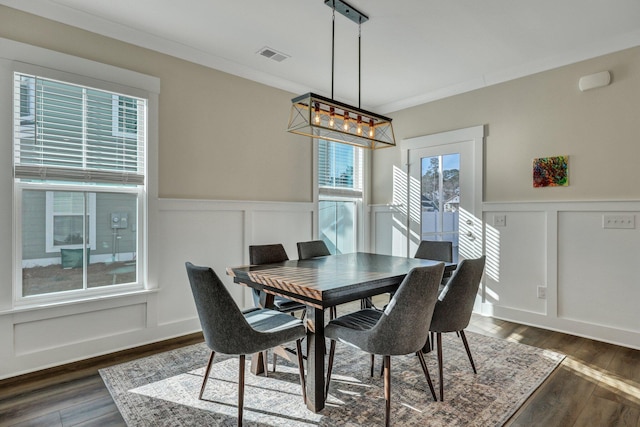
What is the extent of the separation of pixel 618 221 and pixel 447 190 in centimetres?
168

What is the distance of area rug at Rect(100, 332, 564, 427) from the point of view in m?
1.98

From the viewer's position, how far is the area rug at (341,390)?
6.50 ft

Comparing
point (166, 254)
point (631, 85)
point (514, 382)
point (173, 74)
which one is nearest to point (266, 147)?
point (173, 74)

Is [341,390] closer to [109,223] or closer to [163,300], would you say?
[163,300]

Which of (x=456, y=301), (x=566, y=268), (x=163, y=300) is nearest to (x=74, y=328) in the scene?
(x=163, y=300)

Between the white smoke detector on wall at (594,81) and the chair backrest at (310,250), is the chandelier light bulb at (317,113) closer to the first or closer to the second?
the chair backrest at (310,250)

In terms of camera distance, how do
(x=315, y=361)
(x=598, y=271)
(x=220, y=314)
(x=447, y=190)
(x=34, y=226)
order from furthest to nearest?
(x=447, y=190) < (x=598, y=271) < (x=34, y=226) < (x=315, y=361) < (x=220, y=314)

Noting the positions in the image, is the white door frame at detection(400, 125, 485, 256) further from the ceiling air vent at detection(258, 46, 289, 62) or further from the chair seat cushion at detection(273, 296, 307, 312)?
the chair seat cushion at detection(273, 296, 307, 312)

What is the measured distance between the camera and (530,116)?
365cm

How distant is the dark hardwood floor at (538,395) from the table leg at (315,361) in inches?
42.1

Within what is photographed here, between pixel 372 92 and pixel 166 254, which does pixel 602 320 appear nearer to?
pixel 372 92

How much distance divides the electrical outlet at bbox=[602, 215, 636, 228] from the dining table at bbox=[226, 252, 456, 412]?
2020 mm

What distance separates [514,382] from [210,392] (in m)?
2.07

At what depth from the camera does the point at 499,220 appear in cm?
386
